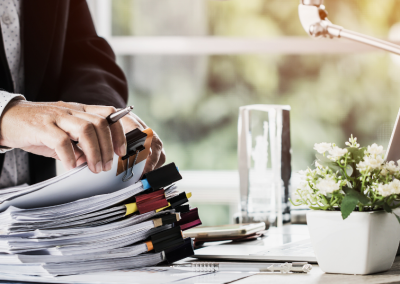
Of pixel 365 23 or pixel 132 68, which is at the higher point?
pixel 365 23

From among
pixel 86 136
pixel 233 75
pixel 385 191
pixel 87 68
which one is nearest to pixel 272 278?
pixel 385 191

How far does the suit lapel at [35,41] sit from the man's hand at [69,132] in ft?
1.70

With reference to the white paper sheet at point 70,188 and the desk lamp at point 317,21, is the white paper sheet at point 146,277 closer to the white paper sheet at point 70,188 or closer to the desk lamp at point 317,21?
the white paper sheet at point 70,188

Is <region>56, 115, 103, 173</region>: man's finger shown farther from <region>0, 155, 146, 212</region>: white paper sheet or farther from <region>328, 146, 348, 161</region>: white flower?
<region>328, 146, 348, 161</region>: white flower

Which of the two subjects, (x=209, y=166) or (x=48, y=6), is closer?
(x=48, y=6)

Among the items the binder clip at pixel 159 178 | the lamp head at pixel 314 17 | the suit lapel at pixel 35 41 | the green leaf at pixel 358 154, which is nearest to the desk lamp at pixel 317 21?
the lamp head at pixel 314 17

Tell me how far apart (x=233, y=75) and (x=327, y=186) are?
196 centimetres

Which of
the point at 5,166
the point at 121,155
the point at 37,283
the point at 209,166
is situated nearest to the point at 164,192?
the point at 121,155

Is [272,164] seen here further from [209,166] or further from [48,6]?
[209,166]

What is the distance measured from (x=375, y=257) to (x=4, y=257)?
1.41 ft

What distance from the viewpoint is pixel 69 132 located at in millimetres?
546

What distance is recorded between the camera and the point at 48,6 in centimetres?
111

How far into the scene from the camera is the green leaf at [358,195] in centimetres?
50

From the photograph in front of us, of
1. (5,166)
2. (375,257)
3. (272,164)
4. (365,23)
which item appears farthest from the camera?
(365,23)
